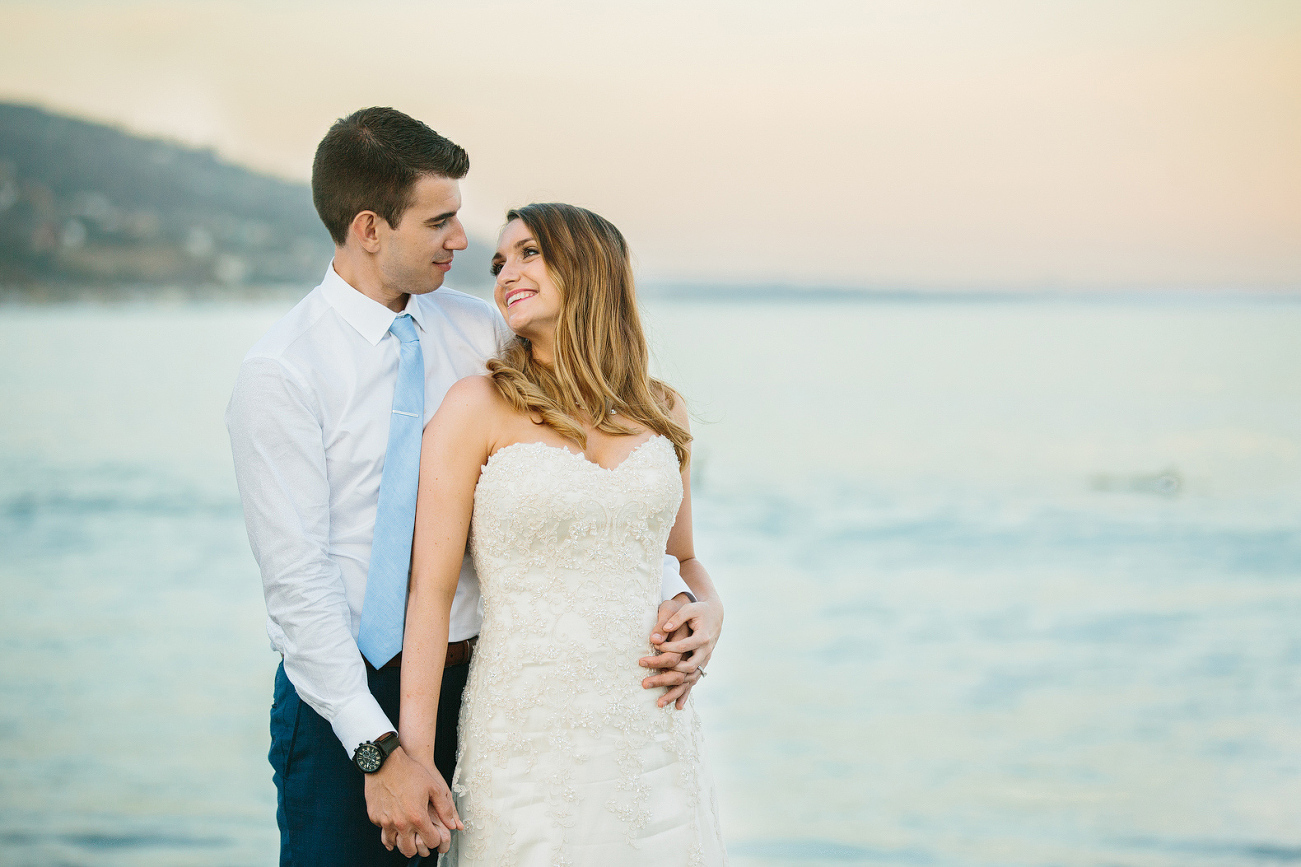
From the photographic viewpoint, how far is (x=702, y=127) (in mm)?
18734

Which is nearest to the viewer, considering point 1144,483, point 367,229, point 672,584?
point 367,229

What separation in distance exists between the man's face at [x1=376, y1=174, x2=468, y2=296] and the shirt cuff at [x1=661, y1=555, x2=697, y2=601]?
2.43ft

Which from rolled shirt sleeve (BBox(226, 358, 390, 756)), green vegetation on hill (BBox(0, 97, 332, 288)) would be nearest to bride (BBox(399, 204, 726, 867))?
rolled shirt sleeve (BBox(226, 358, 390, 756))

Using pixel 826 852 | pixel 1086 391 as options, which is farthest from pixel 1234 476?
pixel 826 852

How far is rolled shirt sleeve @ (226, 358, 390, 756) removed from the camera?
67.5 inches

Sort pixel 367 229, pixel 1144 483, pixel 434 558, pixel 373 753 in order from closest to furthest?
1. pixel 373 753
2. pixel 434 558
3. pixel 367 229
4. pixel 1144 483

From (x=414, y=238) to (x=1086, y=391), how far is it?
2244 centimetres

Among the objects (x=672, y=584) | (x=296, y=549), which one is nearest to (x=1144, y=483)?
(x=672, y=584)

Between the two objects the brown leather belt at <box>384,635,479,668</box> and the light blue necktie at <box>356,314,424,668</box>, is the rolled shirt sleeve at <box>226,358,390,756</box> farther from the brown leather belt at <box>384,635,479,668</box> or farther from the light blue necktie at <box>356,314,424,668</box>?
the brown leather belt at <box>384,635,479,668</box>

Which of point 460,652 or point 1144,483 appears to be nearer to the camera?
point 460,652

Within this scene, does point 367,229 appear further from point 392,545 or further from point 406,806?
point 406,806

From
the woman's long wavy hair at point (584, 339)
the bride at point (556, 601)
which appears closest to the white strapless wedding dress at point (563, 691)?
the bride at point (556, 601)

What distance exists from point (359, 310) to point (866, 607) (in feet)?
31.6

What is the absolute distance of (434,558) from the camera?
182cm
